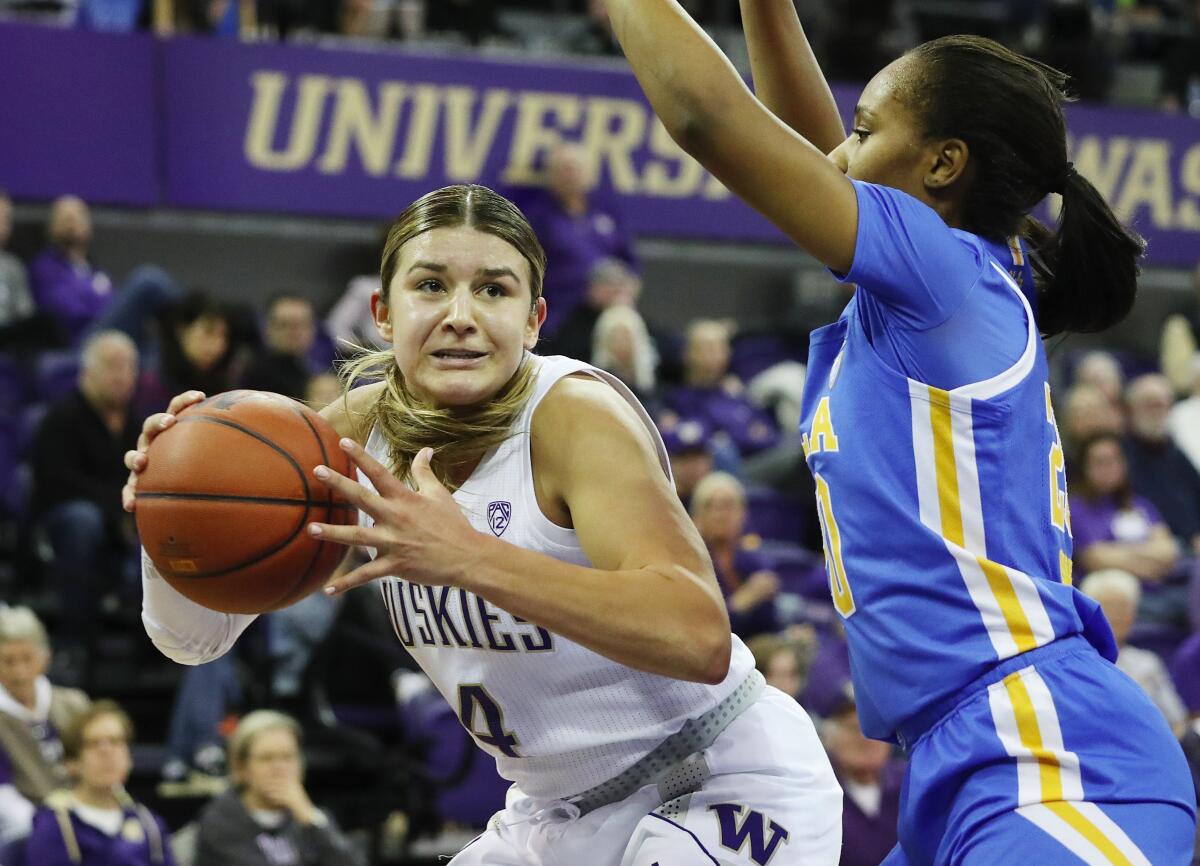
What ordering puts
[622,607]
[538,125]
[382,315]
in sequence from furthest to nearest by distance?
[538,125] → [382,315] → [622,607]

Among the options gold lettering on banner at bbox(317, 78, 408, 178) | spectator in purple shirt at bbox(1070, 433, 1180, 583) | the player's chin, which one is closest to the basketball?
the player's chin

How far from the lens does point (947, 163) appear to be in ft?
8.81

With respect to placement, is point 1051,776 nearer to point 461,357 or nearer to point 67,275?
point 461,357

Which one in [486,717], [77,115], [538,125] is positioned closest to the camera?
[486,717]

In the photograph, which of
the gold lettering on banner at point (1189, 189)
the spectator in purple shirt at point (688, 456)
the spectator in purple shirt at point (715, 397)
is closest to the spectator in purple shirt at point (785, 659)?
the spectator in purple shirt at point (688, 456)

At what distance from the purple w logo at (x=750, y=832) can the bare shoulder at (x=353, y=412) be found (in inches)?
38.7

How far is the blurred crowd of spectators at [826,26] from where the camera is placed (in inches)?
398

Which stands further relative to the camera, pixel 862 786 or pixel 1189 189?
pixel 1189 189

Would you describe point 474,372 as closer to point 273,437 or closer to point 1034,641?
point 273,437

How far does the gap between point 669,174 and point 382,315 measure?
824 cm

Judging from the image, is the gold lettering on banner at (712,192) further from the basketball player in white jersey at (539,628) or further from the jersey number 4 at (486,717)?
the jersey number 4 at (486,717)

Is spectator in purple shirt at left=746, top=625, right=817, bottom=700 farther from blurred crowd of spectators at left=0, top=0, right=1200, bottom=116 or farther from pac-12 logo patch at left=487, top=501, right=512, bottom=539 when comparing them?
blurred crowd of spectators at left=0, top=0, right=1200, bottom=116

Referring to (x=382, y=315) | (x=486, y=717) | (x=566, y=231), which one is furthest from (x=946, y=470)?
(x=566, y=231)

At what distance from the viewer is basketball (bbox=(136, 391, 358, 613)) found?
273cm
